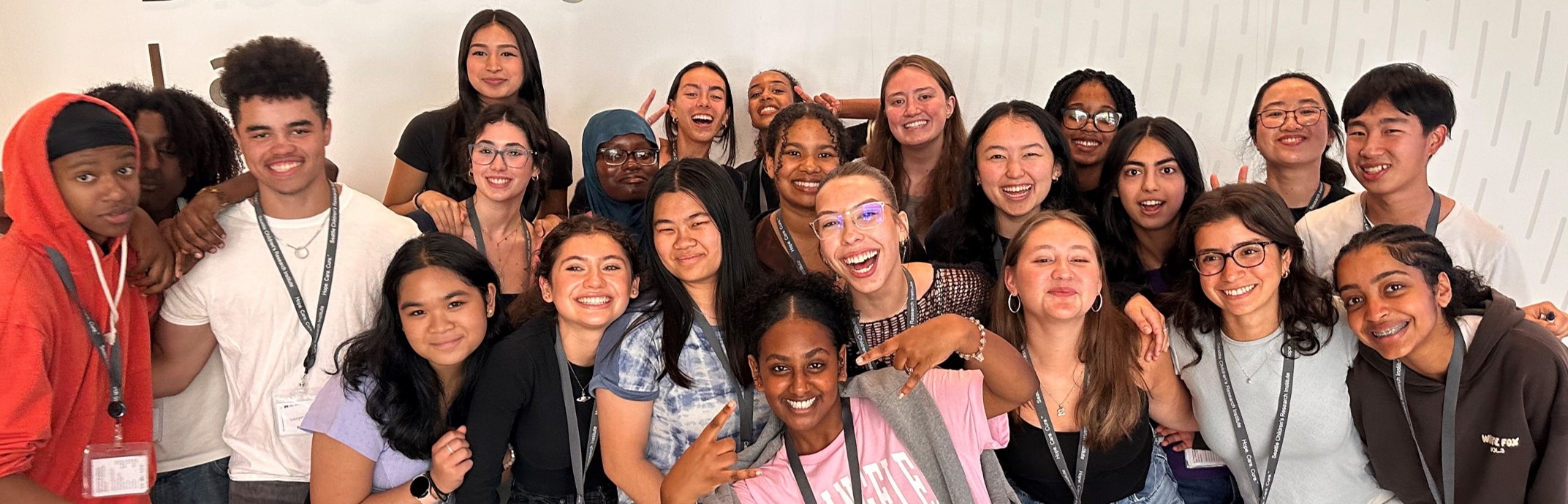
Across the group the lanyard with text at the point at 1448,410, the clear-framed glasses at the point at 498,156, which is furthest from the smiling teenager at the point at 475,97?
the lanyard with text at the point at 1448,410

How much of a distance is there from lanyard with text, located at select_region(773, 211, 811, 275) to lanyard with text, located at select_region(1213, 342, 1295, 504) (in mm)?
1279

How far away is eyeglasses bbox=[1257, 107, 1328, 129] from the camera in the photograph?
3.72m

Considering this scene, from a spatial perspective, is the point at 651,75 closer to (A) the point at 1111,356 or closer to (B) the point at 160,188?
(B) the point at 160,188

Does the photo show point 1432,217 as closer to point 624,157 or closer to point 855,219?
point 855,219

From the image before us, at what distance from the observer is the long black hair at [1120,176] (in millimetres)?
3459

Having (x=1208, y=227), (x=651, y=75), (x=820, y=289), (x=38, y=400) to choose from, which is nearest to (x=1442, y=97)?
(x=1208, y=227)

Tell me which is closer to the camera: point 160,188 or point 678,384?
A: point 678,384

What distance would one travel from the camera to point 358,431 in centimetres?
278

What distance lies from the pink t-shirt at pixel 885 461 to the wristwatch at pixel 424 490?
852 mm

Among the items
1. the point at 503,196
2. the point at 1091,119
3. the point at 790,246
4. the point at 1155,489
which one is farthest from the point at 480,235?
the point at 1091,119

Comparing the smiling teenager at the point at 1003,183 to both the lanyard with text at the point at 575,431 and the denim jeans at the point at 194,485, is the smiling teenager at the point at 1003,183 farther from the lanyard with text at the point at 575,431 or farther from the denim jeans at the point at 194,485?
the denim jeans at the point at 194,485

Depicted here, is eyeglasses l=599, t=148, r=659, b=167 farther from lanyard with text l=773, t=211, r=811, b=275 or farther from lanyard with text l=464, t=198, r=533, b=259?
lanyard with text l=773, t=211, r=811, b=275

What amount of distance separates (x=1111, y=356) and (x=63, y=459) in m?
2.78

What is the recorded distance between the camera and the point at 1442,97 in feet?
10.9
